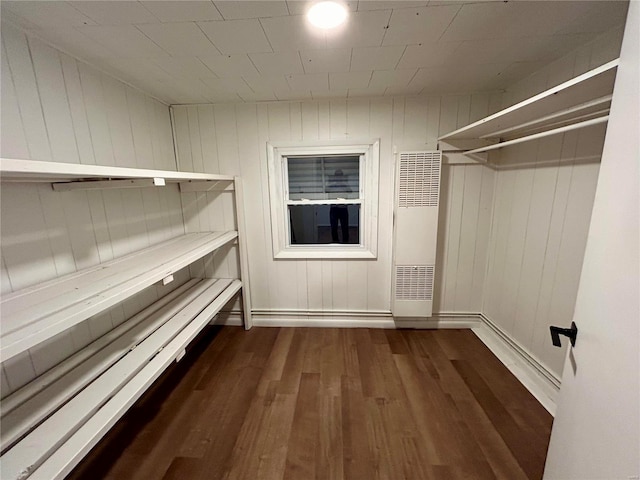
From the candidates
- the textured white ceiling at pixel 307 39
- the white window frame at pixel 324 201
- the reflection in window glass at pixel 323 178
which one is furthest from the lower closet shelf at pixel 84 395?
the textured white ceiling at pixel 307 39

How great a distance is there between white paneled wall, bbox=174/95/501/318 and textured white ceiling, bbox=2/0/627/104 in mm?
319

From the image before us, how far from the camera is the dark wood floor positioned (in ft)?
4.20

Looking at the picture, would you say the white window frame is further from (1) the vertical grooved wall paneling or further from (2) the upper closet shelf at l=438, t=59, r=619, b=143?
(1) the vertical grooved wall paneling

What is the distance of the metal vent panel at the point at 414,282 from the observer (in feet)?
7.52

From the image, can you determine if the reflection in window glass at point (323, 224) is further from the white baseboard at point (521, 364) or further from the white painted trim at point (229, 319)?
the white baseboard at point (521, 364)

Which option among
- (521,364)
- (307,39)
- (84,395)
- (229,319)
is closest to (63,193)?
(84,395)

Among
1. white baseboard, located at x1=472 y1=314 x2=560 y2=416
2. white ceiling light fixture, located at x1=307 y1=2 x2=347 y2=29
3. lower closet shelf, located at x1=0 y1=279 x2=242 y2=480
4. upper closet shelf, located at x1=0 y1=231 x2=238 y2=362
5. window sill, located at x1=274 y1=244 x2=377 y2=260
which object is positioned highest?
white ceiling light fixture, located at x1=307 y1=2 x2=347 y2=29

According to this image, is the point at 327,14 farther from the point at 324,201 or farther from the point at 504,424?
the point at 504,424

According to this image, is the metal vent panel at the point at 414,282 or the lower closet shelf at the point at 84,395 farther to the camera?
the metal vent panel at the point at 414,282

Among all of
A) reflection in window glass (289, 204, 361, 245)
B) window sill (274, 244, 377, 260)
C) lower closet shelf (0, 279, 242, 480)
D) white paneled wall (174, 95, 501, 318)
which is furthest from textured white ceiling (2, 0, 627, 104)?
lower closet shelf (0, 279, 242, 480)

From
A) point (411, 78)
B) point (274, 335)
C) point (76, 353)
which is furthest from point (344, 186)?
point (76, 353)

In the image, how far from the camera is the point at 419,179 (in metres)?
2.12

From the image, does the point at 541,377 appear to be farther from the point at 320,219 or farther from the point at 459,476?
the point at 320,219

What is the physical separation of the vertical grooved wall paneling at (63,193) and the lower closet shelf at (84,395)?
12cm
